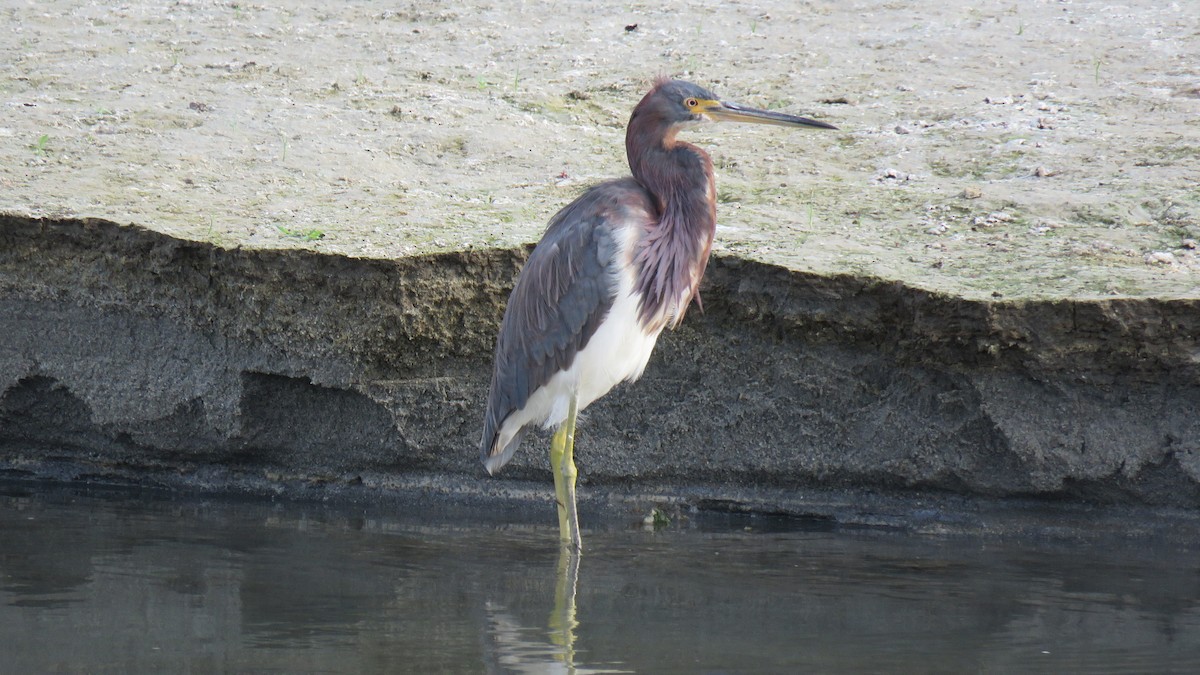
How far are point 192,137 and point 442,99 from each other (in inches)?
54.8

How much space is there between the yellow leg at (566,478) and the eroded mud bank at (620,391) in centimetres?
51

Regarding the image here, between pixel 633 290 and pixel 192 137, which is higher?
pixel 192 137

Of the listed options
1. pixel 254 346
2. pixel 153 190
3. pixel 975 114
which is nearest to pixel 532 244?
pixel 254 346

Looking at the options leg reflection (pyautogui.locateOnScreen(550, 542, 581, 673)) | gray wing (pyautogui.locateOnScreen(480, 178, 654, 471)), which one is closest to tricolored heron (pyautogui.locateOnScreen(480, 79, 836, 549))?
gray wing (pyautogui.locateOnScreen(480, 178, 654, 471))

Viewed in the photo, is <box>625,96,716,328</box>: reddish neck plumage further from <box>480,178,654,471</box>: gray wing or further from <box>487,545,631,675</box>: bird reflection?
<box>487,545,631,675</box>: bird reflection

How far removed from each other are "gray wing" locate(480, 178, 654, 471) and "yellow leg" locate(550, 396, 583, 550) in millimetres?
191

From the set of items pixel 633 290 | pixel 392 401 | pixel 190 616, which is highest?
pixel 633 290

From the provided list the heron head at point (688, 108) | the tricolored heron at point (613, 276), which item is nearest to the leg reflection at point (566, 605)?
the tricolored heron at point (613, 276)

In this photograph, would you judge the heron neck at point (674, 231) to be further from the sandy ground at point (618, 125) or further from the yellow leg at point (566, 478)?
the yellow leg at point (566, 478)

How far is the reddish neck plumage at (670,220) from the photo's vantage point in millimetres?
4887

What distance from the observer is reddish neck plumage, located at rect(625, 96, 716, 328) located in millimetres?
4887

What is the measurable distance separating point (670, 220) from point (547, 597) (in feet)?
5.01

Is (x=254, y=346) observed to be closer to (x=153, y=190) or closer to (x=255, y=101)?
(x=153, y=190)

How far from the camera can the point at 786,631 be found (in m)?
3.75
